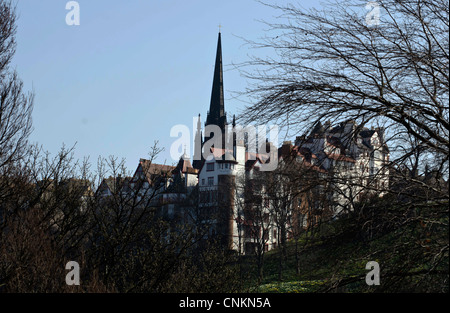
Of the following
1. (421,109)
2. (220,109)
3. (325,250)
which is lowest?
(325,250)

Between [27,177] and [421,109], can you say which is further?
[27,177]

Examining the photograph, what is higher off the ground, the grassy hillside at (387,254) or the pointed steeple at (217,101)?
the pointed steeple at (217,101)

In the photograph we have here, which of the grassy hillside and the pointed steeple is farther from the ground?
the pointed steeple

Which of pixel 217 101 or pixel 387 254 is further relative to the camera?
pixel 217 101

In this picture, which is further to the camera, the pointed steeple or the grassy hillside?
the pointed steeple

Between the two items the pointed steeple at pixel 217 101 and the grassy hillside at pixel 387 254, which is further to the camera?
the pointed steeple at pixel 217 101

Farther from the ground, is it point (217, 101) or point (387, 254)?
point (217, 101)

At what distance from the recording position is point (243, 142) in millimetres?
6520

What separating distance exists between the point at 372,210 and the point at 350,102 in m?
1.13

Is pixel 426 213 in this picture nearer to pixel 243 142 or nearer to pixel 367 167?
pixel 367 167

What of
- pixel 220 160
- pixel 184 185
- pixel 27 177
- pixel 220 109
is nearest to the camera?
pixel 27 177
